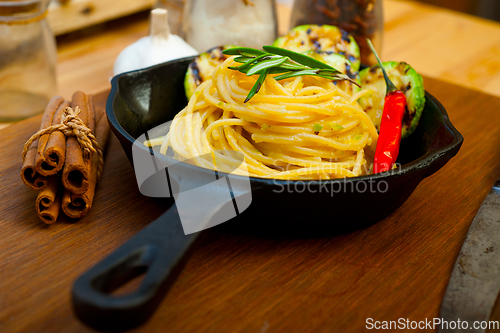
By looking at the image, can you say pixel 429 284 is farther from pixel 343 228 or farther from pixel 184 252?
pixel 184 252

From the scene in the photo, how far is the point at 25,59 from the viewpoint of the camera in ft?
6.63

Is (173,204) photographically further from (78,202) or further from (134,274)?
(78,202)

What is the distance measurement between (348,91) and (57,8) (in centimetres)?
192

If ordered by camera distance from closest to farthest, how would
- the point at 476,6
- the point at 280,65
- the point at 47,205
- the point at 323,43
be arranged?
the point at 47,205 → the point at 280,65 → the point at 323,43 → the point at 476,6

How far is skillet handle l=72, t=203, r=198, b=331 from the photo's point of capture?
2.51 feet

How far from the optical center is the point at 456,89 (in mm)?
2223

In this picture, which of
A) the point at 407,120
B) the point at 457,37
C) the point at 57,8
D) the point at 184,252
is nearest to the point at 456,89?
the point at 407,120

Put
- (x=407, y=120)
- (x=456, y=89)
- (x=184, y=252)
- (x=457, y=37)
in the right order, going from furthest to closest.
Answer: (x=457, y=37), (x=456, y=89), (x=407, y=120), (x=184, y=252)

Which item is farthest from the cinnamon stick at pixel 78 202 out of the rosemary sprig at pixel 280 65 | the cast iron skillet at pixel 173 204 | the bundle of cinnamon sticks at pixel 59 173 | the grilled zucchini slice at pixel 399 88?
the grilled zucchini slice at pixel 399 88

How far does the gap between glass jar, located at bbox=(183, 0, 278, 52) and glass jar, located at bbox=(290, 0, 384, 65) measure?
20 centimetres

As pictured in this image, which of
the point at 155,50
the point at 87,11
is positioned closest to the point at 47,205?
the point at 155,50

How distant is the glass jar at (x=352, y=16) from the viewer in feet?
7.02

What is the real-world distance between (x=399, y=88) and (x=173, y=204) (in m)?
0.94

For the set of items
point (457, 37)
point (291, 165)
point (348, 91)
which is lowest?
point (457, 37)
